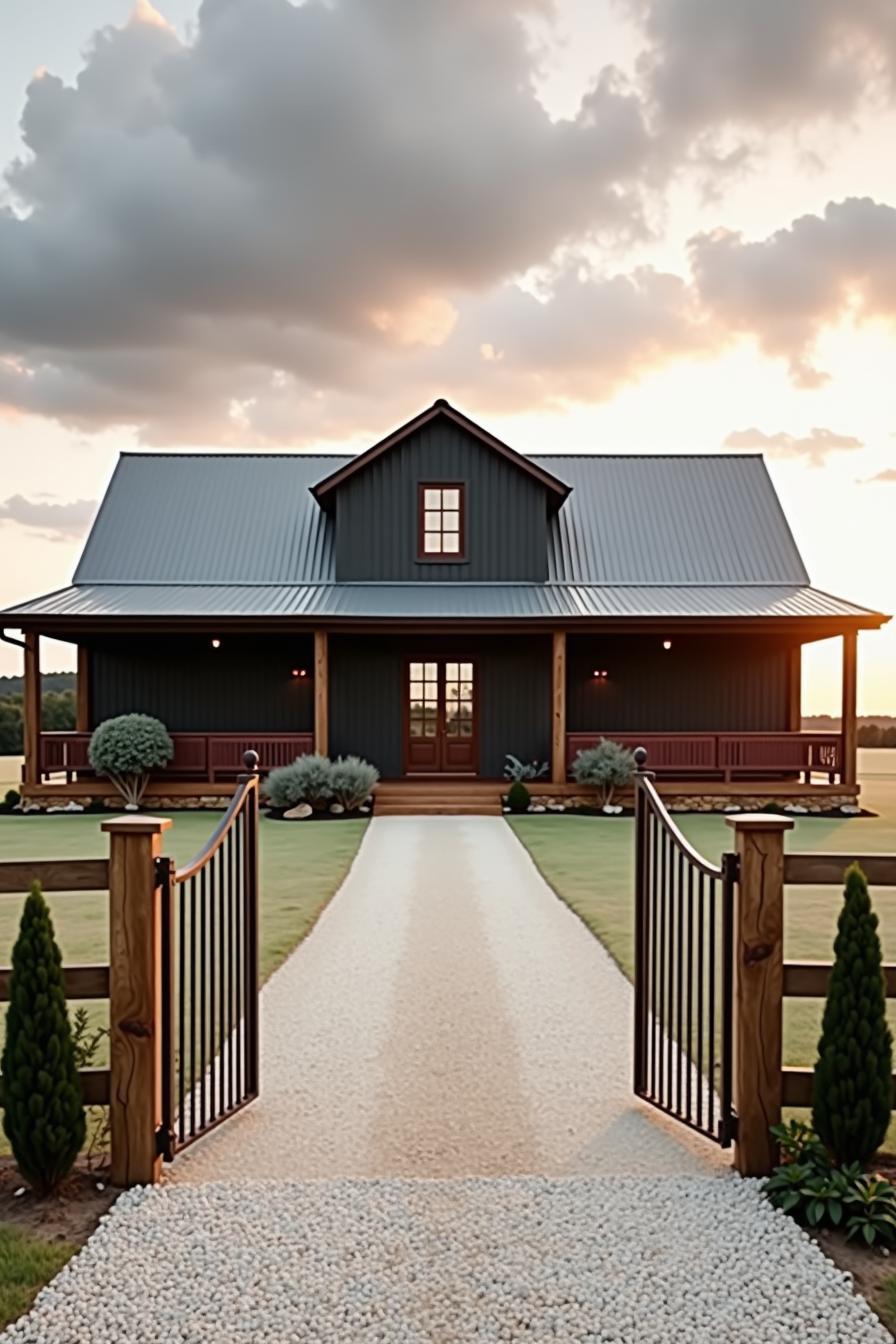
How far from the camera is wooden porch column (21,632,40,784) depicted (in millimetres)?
18141

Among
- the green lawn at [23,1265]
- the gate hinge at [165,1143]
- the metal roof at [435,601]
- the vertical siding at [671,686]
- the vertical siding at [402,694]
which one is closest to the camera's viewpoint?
the green lawn at [23,1265]

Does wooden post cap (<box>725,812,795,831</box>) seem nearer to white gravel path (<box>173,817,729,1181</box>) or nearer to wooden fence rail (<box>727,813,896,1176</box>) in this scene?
wooden fence rail (<box>727,813,896,1176</box>)

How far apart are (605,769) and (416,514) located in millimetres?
6807

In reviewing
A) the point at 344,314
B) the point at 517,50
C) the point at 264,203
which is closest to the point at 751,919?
the point at 517,50

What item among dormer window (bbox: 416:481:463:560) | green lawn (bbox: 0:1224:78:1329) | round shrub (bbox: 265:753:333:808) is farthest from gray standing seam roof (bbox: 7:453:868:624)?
green lawn (bbox: 0:1224:78:1329)

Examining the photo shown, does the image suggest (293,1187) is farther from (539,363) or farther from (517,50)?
(539,363)

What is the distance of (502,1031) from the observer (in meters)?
5.62

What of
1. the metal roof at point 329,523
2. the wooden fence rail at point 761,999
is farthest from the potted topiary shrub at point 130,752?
the wooden fence rail at point 761,999

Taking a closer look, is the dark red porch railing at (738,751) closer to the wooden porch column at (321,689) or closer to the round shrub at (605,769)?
the round shrub at (605,769)

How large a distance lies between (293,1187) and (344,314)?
1820 centimetres

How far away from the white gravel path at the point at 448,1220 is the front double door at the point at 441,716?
13.7 metres

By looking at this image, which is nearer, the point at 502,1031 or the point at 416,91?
the point at 502,1031

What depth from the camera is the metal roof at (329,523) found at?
20938 mm

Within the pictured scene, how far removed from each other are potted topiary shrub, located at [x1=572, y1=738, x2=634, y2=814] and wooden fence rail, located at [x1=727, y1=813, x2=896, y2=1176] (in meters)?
13.5
